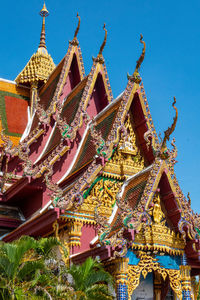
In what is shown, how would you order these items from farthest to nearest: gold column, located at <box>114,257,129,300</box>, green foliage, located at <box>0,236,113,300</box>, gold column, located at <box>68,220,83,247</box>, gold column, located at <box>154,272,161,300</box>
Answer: gold column, located at <box>154,272,161,300</box> < gold column, located at <box>68,220,83,247</box> < gold column, located at <box>114,257,129,300</box> < green foliage, located at <box>0,236,113,300</box>

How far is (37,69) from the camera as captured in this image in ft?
66.6

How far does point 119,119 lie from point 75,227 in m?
3.12

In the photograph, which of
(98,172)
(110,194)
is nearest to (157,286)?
(110,194)

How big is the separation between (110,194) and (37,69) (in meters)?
Result: 10.0

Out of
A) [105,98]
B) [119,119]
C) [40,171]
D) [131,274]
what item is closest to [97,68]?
[105,98]

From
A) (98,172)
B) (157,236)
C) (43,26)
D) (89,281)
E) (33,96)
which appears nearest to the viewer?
(89,281)

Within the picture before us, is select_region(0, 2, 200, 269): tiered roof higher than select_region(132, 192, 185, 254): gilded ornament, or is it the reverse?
select_region(0, 2, 200, 269): tiered roof

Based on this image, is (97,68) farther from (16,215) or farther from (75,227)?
(75,227)

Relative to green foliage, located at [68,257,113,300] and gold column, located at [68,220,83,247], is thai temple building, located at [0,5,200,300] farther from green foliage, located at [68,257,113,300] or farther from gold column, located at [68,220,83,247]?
green foliage, located at [68,257,113,300]

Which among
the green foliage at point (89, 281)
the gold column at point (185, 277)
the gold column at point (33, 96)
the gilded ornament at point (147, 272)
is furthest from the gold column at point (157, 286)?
the gold column at point (33, 96)

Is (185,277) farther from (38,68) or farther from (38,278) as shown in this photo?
(38,68)

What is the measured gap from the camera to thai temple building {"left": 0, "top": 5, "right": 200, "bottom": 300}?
9.88m

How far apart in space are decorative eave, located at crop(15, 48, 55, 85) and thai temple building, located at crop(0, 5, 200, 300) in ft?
12.5

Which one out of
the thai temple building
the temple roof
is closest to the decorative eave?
the temple roof
